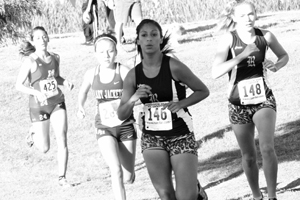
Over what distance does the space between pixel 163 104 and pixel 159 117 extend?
0.10 meters

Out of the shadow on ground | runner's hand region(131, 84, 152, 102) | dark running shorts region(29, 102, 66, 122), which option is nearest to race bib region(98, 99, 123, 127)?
runner's hand region(131, 84, 152, 102)

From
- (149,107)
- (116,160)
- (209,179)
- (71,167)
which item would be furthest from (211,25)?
(149,107)

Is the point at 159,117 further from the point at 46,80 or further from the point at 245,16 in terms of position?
the point at 46,80

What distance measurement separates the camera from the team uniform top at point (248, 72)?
21.7ft

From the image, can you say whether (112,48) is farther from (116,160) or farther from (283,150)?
(283,150)

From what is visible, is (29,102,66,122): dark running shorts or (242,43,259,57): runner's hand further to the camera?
(29,102,66,122): dark running shorts

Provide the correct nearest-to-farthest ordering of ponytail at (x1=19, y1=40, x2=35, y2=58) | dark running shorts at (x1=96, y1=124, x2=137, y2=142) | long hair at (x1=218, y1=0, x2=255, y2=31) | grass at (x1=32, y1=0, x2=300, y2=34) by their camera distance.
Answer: long hair at (x1=218, y1=0, x2=255, y2=31)
dark running shorts at (x1=96, y1=124, x2=137, y2=142)
ponytail at (x1=19, y1=40, x2=35, y2=58)
grass at (x1=32, y1=0, x2=300, y2=34)

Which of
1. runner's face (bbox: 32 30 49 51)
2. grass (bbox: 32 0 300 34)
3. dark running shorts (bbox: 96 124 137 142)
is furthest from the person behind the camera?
grass (bbox: 32 0 300 34)

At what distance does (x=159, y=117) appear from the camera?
5.69 m

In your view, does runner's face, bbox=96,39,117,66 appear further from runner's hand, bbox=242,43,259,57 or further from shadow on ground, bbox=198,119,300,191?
shadow on ground, bbox=198,119,300,191

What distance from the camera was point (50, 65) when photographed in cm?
952

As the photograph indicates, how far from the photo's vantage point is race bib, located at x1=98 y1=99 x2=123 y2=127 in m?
7.38

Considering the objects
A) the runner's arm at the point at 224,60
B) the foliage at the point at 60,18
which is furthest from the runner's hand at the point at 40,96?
the foliage at the point at 60,18

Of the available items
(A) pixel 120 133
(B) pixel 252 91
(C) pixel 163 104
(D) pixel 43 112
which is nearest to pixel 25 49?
(D) pixel 43 112
